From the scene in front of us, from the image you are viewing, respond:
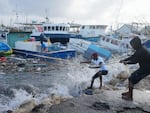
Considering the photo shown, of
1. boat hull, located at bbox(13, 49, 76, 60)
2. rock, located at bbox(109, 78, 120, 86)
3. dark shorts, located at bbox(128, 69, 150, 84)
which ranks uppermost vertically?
dark shorts, located at bbox(128, 69, 150, 84)

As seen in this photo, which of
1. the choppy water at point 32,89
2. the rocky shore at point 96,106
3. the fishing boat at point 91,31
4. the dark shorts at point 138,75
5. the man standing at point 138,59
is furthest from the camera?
the fishing boat at point 91,31

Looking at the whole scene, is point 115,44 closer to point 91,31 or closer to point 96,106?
point 91,31

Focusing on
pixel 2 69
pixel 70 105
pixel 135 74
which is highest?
pixel 135 74

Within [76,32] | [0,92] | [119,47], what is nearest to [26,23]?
[76,32]

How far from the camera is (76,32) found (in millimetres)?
52031

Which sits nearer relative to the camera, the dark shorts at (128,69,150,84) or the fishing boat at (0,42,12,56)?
the dark shorts at (128,69,150,84)

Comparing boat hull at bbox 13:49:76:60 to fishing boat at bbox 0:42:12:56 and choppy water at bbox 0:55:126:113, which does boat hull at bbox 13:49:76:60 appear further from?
choppy water at bbox 0:55:126:113

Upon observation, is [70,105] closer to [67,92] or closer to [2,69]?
[67,92]

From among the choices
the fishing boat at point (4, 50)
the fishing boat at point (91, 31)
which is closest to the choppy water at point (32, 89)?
the fishing boat at point (4, 50)

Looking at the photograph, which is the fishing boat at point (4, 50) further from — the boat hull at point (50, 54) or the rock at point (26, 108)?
the rock at point (26, 108)

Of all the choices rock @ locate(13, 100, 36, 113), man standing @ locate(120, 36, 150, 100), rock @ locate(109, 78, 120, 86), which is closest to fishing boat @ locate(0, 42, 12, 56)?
rock @ locate(109, 78, 120, 86)

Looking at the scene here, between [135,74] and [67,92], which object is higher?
[135,74]

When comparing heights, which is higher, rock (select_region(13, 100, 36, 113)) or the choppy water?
rock (select_region(13, 100, 36, 113))

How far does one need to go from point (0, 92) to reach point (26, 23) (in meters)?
46.0
